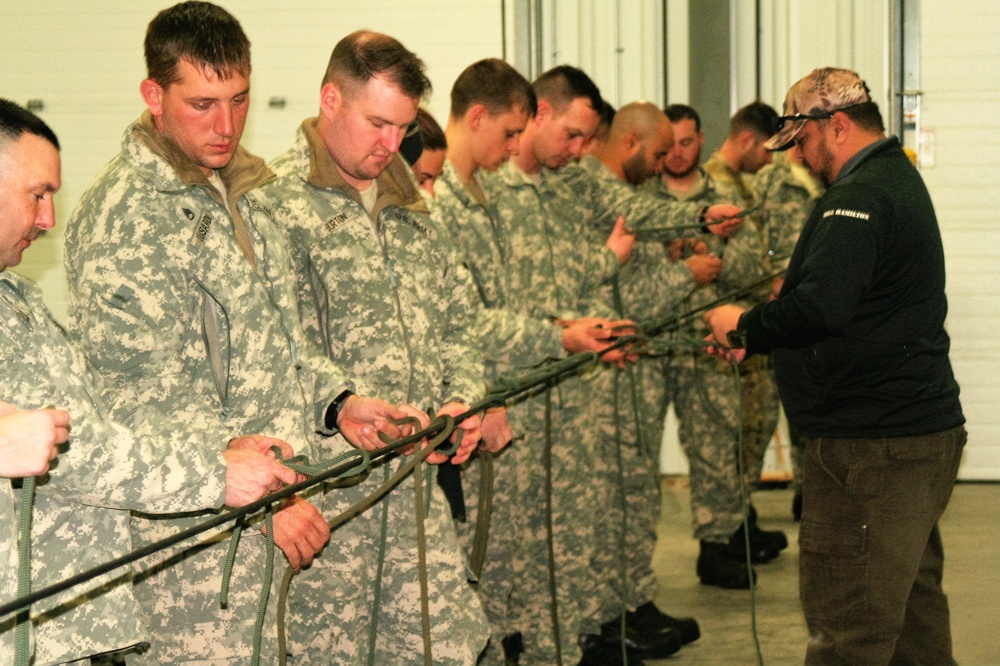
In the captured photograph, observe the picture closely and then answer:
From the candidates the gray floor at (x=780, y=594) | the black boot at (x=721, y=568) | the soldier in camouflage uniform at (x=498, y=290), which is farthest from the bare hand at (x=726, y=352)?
the black boot at (x=721, y=568)

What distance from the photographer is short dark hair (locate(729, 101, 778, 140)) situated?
274 inches

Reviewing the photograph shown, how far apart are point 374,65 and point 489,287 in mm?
1187

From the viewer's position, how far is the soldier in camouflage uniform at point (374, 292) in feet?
10.3

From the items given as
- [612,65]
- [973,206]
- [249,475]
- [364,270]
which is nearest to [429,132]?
[364,270]

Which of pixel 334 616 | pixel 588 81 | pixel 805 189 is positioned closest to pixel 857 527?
pixel 334 616

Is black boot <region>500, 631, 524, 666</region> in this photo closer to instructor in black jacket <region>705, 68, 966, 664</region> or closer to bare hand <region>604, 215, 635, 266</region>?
instructor in black jacket <region>705, 68, 966, 664</region>

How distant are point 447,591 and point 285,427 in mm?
735

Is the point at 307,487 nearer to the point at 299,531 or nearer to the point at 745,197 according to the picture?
the point at 299,531

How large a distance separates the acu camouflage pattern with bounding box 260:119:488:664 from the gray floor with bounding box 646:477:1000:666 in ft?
4.81

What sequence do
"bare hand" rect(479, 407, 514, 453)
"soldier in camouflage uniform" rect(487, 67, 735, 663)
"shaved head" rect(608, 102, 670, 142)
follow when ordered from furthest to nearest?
"shaved head" rect(608, 102, 670, 142)
"soldier in camouflage uniform" rect(487, 67, 735, 663)
"bare hand" rect(479, 407, 514, 453)

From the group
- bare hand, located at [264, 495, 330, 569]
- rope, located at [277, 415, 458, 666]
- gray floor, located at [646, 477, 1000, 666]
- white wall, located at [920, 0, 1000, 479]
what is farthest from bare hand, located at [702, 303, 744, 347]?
white wall, located at [920, 0, 1000, 479]

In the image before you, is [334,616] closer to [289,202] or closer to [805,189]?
[289,202]

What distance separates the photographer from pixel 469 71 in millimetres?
4266

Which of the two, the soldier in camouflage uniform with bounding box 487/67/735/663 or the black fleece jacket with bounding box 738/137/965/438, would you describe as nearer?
the black fleece jacket with bounding box 738/137/965/438
